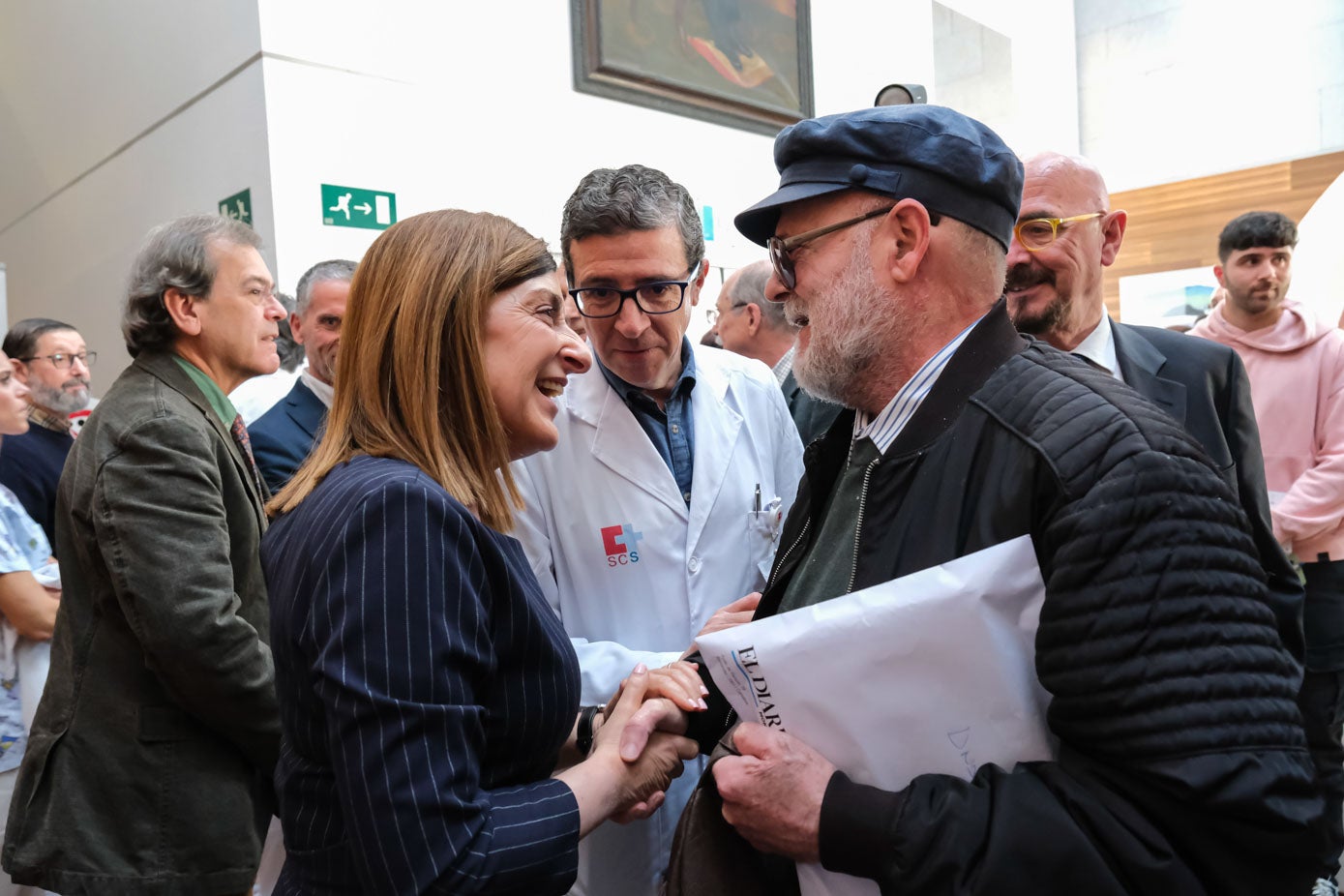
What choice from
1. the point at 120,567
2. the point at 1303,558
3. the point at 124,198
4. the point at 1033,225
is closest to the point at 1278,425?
the point at 1303,558

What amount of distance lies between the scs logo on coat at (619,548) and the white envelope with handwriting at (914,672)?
953mm

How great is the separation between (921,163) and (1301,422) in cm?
323

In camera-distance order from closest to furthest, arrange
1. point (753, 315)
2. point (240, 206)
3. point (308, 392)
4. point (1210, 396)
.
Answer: point (1210, 396), point (308, 392), point (753, 315), point (240, 206)

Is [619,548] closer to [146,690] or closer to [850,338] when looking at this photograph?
[850,338]

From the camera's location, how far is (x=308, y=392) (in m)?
3.47

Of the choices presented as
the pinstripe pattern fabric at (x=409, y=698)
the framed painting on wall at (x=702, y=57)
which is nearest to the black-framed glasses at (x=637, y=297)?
the pinstripe pattern fabric at (x=409, y=698)

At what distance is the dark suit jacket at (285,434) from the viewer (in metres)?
3.28

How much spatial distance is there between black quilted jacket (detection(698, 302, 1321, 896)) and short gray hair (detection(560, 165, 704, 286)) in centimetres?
118

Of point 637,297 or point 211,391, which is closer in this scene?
point 637,297

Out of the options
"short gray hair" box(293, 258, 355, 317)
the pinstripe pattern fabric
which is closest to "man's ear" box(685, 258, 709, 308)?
the pinstripe pattern fabric

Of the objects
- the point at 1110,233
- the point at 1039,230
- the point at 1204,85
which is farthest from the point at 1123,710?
the point at 1204,85

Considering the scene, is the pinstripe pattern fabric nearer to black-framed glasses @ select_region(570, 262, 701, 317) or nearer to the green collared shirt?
black-framed glasses @ select_region(570, 262, 701, 317)

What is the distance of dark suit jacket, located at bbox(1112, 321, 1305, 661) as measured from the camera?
7.48 feet

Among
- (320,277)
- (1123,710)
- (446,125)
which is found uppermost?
(446,125)
